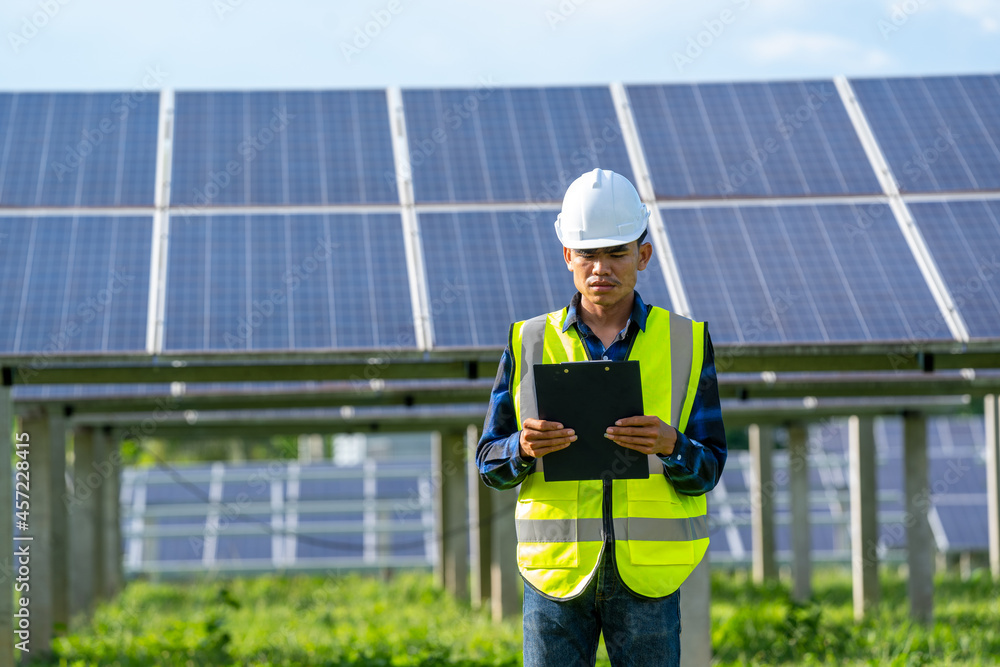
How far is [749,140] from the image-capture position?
29.0 feet

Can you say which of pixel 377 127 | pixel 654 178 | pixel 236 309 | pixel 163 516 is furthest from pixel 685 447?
pixel 163 516

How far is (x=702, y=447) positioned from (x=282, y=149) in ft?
18.7

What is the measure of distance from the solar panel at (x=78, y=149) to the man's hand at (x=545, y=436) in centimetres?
531

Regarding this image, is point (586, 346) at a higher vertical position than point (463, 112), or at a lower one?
lower

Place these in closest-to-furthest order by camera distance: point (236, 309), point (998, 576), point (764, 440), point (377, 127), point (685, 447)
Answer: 1. point (685, 447)
2. point (236, 309)
3. point (377, 127)
4. point (998, 576)
5. point (764, 440)

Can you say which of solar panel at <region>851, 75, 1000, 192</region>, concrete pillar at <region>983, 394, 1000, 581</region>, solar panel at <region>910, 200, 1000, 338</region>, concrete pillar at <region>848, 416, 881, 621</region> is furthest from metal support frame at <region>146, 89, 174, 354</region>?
concrete pillar at <region>983, 394, 1000, 581</region>

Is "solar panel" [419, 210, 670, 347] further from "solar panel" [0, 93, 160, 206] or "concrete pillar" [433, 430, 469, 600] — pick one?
"concrete pillar" [433, 430, 469, 600]

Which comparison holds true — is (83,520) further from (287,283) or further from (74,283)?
(287,283)

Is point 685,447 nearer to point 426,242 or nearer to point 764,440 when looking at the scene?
point 426,242

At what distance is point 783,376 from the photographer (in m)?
11.0

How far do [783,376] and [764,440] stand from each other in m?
7.55

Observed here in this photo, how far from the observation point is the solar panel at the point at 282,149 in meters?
8.35

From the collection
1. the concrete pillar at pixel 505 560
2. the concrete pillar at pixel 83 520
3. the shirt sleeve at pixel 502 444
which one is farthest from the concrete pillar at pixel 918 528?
the shirt sleeve at pixel 502 444

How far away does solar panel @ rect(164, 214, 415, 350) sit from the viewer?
7.00 m
